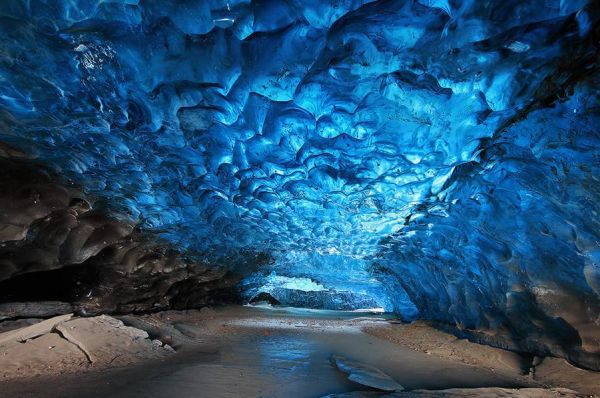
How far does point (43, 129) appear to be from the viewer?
4484 millimetres

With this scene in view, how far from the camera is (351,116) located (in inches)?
171

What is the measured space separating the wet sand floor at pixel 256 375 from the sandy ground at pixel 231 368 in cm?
2

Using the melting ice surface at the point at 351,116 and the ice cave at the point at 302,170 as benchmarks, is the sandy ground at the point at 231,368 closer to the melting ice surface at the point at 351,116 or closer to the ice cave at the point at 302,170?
the ice cave at the point at 302,170

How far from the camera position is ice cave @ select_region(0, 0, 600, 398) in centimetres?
304

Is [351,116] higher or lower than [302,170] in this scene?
higher

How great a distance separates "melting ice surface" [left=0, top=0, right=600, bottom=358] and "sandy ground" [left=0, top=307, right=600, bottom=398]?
1162mm

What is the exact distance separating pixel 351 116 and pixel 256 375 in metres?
4.27

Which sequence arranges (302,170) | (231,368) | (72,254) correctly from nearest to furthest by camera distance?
(231,368), (302,170), (72,254)

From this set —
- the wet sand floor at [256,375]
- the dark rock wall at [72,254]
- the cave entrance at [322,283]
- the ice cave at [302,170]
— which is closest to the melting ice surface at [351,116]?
the ice cave at [302,170]

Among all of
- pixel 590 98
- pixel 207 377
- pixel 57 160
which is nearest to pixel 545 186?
pixel 590 98

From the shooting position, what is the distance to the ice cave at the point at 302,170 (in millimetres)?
3045

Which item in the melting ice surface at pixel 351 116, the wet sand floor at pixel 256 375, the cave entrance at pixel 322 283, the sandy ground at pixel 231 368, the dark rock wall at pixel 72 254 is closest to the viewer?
the melting ice surface at pixel 351 116

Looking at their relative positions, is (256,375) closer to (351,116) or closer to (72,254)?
(351,116)

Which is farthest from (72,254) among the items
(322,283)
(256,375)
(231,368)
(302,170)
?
(322,283)
